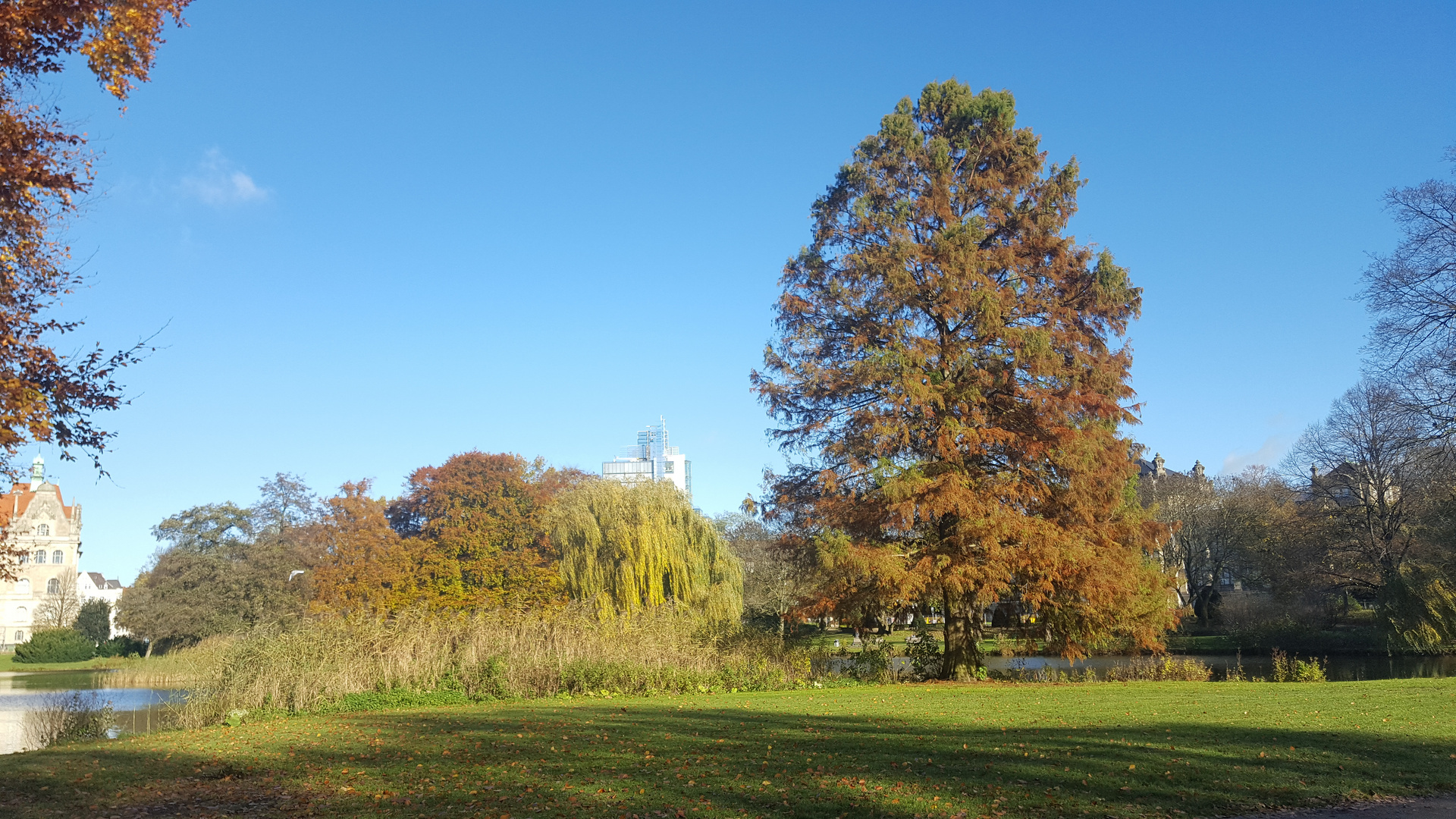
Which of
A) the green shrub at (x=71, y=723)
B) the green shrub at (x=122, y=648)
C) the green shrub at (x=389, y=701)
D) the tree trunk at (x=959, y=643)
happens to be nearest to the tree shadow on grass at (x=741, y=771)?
the green shrub at (x=71, y=723)

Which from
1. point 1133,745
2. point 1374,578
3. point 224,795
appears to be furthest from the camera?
point 1374,578

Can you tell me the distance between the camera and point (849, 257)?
23.2 m

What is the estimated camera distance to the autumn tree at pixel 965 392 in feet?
69.4

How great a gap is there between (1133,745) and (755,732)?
4.22m

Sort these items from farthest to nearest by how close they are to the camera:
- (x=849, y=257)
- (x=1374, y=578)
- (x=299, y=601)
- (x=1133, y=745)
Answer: (x=299, y=601) < (x=1374, y=578) < (x=849, y=257) < (x=1133, y=745)

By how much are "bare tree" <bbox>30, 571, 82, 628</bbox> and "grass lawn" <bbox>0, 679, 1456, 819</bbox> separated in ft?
224

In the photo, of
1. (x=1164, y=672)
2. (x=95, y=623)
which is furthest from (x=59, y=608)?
(x=1164, y=672)

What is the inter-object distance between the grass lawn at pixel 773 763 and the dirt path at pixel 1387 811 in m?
0.21

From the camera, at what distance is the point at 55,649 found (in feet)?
184

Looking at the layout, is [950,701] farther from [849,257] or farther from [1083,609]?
[849,257]

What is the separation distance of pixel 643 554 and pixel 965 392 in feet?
36.2

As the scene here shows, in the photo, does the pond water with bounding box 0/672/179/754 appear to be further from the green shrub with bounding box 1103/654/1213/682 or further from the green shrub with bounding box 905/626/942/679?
the green shrub with bounding box 1103/654/1213/682

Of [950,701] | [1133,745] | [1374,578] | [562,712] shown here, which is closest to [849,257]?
[950,701]

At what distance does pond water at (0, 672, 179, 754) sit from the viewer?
1767cm
